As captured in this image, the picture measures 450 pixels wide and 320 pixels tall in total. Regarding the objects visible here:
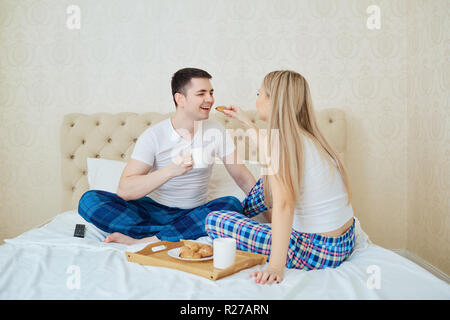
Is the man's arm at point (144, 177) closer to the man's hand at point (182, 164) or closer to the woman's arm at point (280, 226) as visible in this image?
the man's hand at point (182, 164)

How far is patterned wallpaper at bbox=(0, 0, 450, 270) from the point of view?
8.86 ft

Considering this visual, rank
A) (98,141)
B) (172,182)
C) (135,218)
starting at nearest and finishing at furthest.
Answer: (135,218) < (172,182) < (98,141)

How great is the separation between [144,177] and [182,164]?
0.91 feet

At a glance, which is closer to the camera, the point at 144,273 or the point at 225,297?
the point at 225,297

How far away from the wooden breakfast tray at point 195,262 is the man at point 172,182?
361mm

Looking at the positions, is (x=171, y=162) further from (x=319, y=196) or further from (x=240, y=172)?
(x=319, y=196)

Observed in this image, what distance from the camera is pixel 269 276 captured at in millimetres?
1210

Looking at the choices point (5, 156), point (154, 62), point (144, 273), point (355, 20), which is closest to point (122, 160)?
point (154, 62)

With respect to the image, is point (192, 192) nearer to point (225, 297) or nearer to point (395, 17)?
point (225, 297)

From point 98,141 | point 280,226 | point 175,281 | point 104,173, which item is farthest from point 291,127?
point 98,141

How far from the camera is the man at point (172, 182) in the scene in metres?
1.84

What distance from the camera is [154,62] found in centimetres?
275

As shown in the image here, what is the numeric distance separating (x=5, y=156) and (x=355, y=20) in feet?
8.92

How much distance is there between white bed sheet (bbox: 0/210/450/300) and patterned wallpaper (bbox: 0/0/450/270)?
135cm
